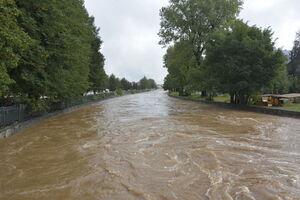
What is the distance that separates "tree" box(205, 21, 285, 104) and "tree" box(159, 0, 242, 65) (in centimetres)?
770

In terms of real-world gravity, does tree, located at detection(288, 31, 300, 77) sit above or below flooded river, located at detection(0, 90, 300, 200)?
above

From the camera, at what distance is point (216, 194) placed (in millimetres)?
3701

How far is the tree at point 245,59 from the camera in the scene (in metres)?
16.6

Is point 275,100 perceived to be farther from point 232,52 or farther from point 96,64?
point 96,64

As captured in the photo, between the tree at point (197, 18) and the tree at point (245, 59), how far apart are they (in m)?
7.70

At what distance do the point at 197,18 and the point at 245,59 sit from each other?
14181 mm

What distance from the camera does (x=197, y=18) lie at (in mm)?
28562

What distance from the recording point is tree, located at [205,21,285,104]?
16578mm

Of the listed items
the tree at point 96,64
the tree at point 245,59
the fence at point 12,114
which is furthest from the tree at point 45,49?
the tree at point 96,64

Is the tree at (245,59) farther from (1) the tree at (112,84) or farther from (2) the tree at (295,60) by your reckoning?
(1) the tree at (112,84)

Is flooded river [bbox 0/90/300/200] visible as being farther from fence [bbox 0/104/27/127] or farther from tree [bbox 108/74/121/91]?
tree [bbox 108/74/121/91]

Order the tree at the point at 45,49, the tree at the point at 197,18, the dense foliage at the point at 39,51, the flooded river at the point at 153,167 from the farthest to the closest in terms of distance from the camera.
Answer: the tree at the point at 197,18 → the tree at the point at 45,49 → the dense foliage at the point at 39,51 → the flooded river at the point at 153,167

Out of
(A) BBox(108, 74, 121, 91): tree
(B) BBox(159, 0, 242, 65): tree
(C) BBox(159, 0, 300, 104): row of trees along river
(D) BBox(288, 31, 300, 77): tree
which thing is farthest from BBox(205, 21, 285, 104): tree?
(A) BBox(108, 74, 121, 91): tree

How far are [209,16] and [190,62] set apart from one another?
22.6 feet
